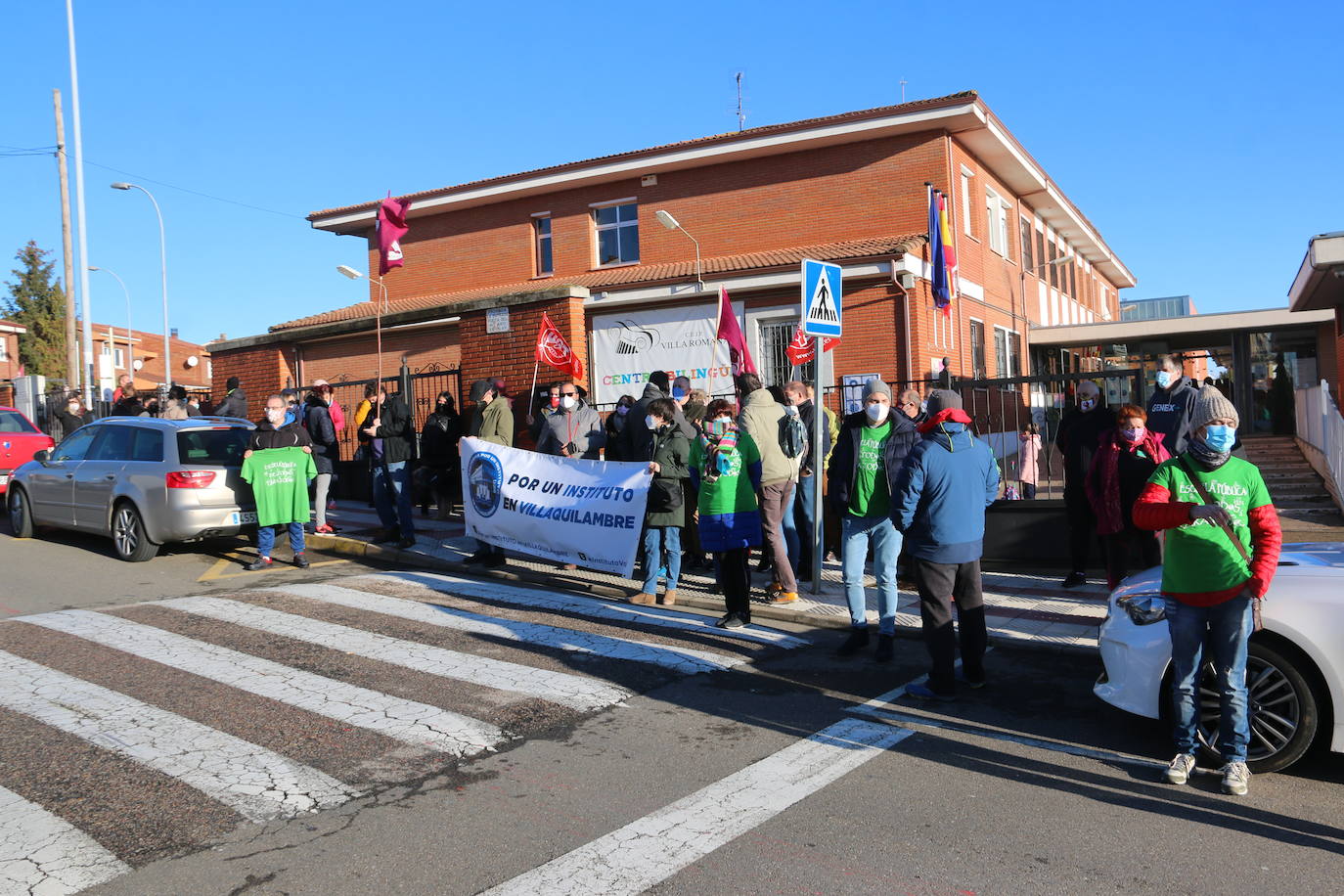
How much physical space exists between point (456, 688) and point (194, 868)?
247cm

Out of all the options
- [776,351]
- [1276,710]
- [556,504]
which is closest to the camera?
[1276,710]

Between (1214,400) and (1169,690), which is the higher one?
(1214,400)

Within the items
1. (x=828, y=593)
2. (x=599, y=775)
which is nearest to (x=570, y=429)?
(x=828, y=593)

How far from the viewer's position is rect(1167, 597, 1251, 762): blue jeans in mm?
4551

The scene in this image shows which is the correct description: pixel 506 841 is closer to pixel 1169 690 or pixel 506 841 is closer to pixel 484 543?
pixel 1169 690

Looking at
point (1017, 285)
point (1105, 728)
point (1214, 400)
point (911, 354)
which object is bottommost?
point (1105, 728)

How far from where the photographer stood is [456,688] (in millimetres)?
6270

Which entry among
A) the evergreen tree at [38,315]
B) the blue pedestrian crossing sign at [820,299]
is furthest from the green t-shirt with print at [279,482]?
the evergreen tree at [38,315]

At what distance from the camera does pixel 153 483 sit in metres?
10.9

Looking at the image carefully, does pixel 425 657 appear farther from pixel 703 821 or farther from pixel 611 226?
pixel 611 226

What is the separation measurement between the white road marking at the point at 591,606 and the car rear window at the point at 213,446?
242cm

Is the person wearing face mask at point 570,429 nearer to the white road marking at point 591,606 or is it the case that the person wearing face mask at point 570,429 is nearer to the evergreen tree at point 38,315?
the white road marking at point 591,606

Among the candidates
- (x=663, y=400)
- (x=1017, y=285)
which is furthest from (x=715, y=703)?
(x=1017, y=285)

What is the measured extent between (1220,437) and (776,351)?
679 inches
